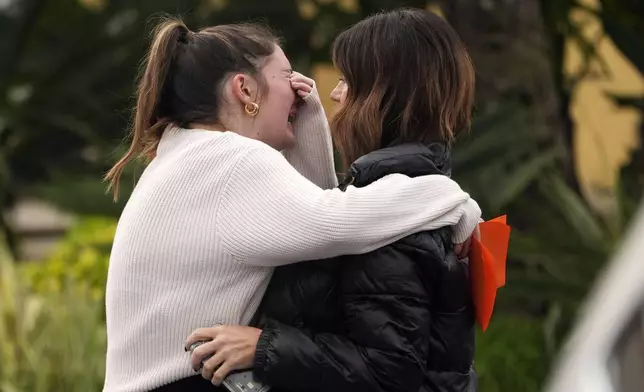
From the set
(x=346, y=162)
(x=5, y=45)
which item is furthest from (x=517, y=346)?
(x=5, y=45)

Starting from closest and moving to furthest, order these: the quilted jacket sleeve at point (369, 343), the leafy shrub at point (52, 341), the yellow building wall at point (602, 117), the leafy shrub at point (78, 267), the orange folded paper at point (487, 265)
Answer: the quilted jacket sleeve at point (369, 343)
the orange folded paper at point (487, 265)
the leafy shrub at point (52, 341)
the leafy shrub at point (78, 267)
the yellow building wall at point (602, 117)

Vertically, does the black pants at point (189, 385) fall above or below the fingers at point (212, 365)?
below

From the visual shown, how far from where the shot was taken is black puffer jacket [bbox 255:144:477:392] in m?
1.92

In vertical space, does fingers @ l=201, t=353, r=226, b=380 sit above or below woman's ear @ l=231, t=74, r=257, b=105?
below

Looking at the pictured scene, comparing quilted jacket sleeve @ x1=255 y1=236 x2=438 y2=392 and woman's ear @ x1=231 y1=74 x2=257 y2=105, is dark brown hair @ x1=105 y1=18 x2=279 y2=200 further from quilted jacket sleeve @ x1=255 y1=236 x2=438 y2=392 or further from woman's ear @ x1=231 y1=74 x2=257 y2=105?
quilted jacket sleeve @ x1=255 y1=236 x2=438 y2=392

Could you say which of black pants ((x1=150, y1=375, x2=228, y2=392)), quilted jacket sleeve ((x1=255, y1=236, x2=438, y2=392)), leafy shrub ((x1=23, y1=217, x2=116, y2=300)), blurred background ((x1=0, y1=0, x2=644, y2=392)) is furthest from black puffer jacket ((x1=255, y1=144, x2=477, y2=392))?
leafy shrub ((x1=23, y1=217, x2=116, y2=300))

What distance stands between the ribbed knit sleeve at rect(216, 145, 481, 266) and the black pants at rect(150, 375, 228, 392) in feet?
0.70

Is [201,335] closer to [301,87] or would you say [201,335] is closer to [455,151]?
[301,87]

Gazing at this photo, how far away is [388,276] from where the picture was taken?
193 cm

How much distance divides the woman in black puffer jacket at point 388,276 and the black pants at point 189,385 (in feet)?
0.34

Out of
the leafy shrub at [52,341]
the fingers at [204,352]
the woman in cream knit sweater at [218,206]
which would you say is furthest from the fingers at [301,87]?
the leafy shrub at [52,341]

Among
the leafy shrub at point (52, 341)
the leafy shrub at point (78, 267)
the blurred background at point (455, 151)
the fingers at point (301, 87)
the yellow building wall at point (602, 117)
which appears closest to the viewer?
the fingers at point (301, 87)

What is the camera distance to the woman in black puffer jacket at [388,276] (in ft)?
6.32

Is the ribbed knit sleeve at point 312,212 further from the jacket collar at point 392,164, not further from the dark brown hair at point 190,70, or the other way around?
the dark brown hair at point 190,70
